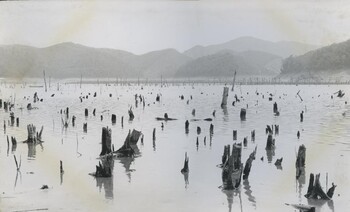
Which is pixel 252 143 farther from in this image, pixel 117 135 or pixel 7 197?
pixel 7 197

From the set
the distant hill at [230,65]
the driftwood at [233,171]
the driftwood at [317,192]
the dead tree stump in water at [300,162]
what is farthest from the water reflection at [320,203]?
the distant hill at [230,65]

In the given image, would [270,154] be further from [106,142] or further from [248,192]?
[106,142]

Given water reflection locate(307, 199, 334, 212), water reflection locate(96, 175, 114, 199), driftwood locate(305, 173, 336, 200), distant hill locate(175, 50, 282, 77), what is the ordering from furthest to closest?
distant hill locate(175, 50, 282, 77) < water reflection locate(96, 175, 114, 199) < driftwood locate(305, 173, 336, 200) < water reflection locate(307, 199, 334, 212)

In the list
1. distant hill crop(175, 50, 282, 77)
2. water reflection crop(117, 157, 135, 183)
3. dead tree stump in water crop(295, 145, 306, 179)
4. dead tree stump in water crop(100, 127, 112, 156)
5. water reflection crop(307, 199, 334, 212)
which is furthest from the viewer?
distant hill crop(175, 50, 282, 77)

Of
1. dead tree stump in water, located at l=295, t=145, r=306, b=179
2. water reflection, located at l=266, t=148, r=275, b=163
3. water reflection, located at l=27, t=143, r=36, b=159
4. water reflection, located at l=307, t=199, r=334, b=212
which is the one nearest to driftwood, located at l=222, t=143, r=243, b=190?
water reflection, located at l=307, t=199, r=334, b=212

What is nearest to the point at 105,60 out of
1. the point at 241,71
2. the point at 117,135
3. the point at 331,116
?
the point at 241,71

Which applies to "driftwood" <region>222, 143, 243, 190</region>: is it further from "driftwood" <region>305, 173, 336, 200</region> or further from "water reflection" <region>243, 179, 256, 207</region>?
"driftwood" <region>305, 173, 336, 200</region>

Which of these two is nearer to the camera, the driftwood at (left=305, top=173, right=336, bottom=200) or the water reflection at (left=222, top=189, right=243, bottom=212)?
the water reflection at (left=222, top=189, right=243, bottom=212)

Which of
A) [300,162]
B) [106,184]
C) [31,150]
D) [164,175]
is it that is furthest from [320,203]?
[31,150]
